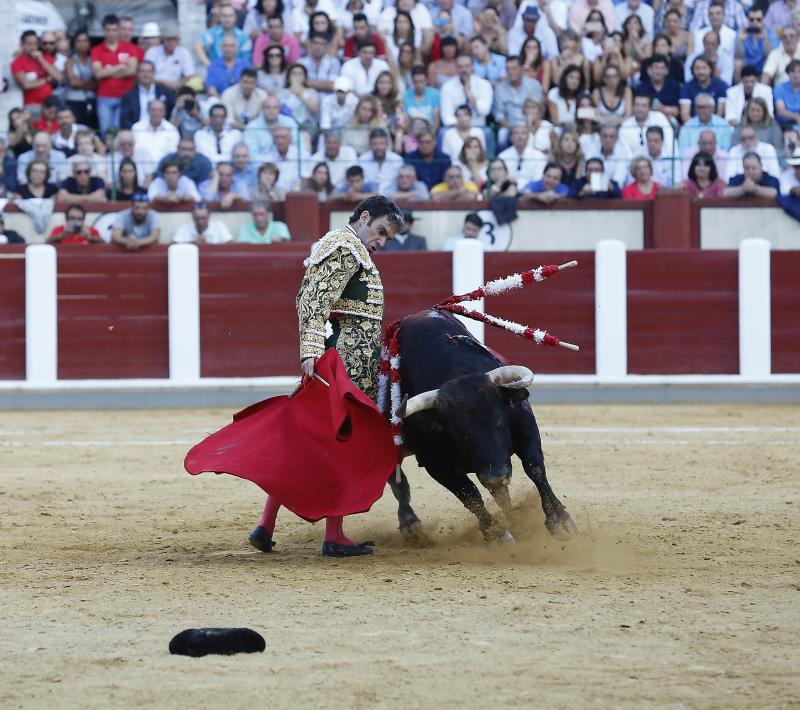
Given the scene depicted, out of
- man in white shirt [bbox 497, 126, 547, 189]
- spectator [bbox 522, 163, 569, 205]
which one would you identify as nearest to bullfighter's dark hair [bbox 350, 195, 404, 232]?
spectator [bbox 522, 163, 569, 205]

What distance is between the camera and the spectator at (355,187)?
9422 millimetres

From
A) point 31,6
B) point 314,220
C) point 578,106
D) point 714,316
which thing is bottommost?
point 714,316

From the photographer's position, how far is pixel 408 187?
9500mm

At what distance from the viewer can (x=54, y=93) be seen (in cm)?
1044

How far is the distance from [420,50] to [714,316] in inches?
114

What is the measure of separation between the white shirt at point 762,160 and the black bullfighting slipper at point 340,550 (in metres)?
6.16

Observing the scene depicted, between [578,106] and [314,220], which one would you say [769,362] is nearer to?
[578,106]

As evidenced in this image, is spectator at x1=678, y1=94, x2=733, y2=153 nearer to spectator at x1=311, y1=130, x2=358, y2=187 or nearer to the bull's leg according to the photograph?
spectator at x1=311, y1=130, x2=358, y2=187

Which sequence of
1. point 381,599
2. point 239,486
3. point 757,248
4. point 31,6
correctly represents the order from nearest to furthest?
point 381,599, point 239,486, point 757,248, point 31,6

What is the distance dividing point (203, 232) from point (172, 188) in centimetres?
37

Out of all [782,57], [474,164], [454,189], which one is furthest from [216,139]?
[782,57]

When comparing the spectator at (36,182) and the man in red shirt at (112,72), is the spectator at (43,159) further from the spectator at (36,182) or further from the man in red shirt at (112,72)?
the man in red shirt at (112,72)

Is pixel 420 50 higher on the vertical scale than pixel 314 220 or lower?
higher

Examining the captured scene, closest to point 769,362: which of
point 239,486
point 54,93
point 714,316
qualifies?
point 714,316
